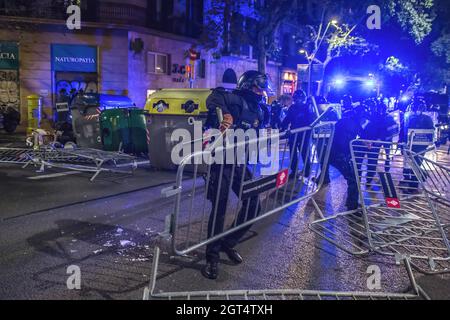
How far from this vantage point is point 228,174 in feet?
14.5

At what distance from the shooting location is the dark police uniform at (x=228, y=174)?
4320mm

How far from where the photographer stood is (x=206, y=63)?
27.4 metres

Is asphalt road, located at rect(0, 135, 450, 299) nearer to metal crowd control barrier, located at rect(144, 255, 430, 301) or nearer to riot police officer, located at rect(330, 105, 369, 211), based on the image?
metal crowd control barrier, located at rect(144, 255, 430, 301)

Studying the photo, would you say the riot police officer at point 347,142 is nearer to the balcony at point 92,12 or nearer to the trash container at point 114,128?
the trash container at point 114,128

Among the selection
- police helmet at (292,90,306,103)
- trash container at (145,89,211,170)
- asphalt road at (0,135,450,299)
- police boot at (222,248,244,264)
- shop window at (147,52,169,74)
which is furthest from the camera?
shop window at (147,52,169,74)

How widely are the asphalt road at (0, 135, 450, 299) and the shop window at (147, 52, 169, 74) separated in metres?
16.1

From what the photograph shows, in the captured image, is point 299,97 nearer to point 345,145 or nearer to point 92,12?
point 345,145

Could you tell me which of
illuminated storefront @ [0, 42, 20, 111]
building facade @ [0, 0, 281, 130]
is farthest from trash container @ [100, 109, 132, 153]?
illuminated storefront @ [0, 42, 20, 111]

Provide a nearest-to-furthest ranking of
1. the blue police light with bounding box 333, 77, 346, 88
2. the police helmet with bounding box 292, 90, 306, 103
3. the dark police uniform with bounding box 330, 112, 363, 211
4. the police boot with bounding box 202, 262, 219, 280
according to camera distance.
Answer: the police boot with bounding box 202, 262, 219, 280 → the dark police uniform with bounding box 330, 112, 363, 211 → the police helmet with bounding box 292, 90, 306, 103 → the blue police light with bounding box 333, 77, 346, 88

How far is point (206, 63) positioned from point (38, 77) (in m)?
10.7

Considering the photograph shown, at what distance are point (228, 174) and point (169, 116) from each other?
546 cm

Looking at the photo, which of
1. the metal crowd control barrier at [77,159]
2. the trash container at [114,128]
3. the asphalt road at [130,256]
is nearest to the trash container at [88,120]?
the trash container at [114,128]

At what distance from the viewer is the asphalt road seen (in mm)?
3971
